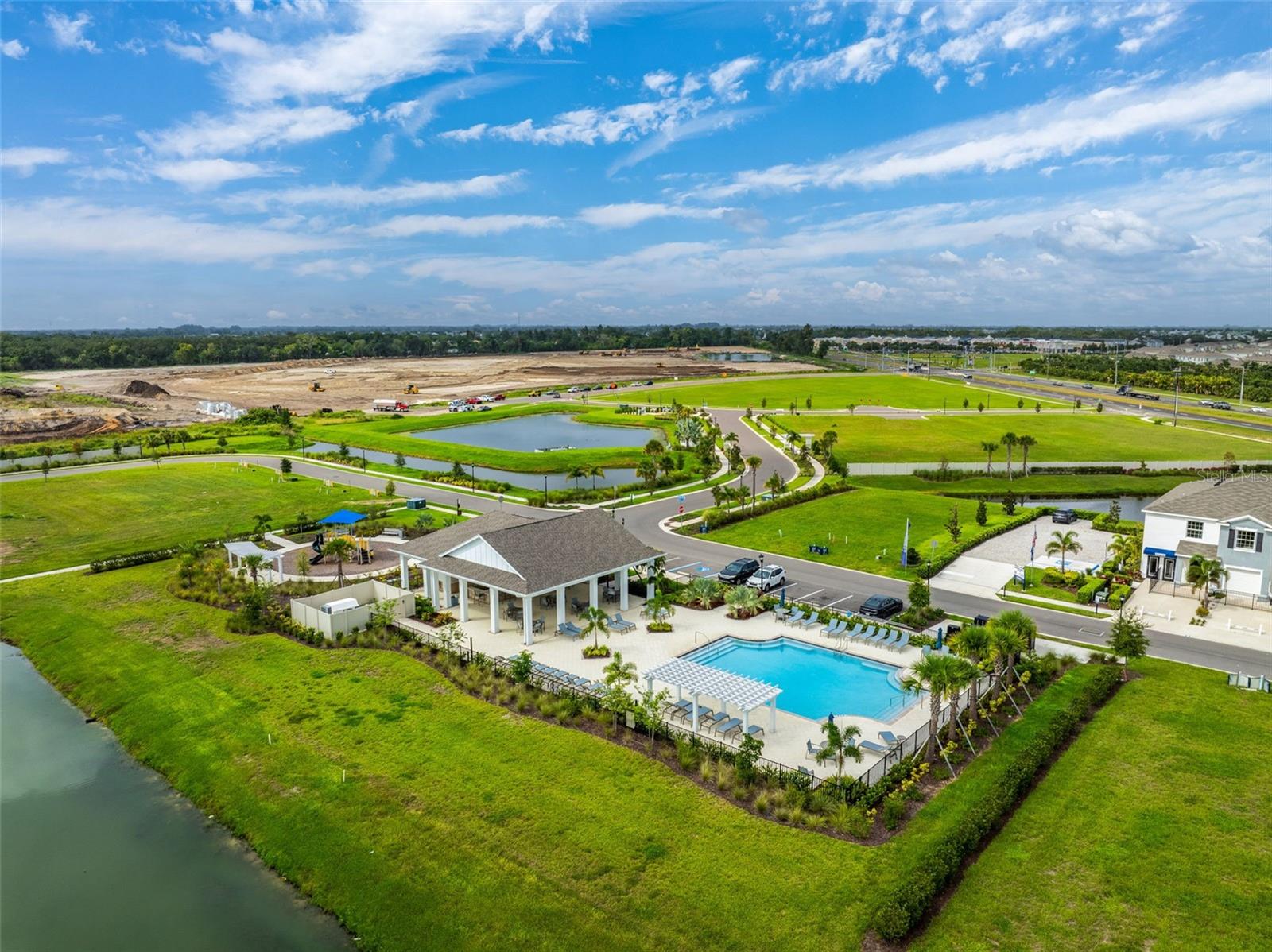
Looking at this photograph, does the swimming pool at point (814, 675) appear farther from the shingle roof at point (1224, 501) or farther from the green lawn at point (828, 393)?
the green lawn at point (828, 393)

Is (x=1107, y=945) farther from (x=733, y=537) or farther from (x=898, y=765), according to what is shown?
(x=733, y=537)

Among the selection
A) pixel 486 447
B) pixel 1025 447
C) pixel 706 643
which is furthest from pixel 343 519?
pixel 1025 447

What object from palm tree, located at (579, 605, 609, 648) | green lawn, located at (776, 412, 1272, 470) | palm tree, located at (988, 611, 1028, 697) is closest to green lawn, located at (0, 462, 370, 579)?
palm tree, located at (579, 605, 609, 648)

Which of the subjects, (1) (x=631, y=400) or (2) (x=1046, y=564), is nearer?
(2) (x=1046, y=564)

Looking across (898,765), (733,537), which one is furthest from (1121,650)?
(733,537)

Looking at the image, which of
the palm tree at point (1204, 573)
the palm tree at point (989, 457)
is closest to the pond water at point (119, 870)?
the palm tree at point (1204, 573)

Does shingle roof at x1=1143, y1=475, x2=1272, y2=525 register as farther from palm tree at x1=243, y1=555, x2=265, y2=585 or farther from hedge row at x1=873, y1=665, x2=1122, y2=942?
palm tree at x1=243, y1=555, x2=265, y2=585
